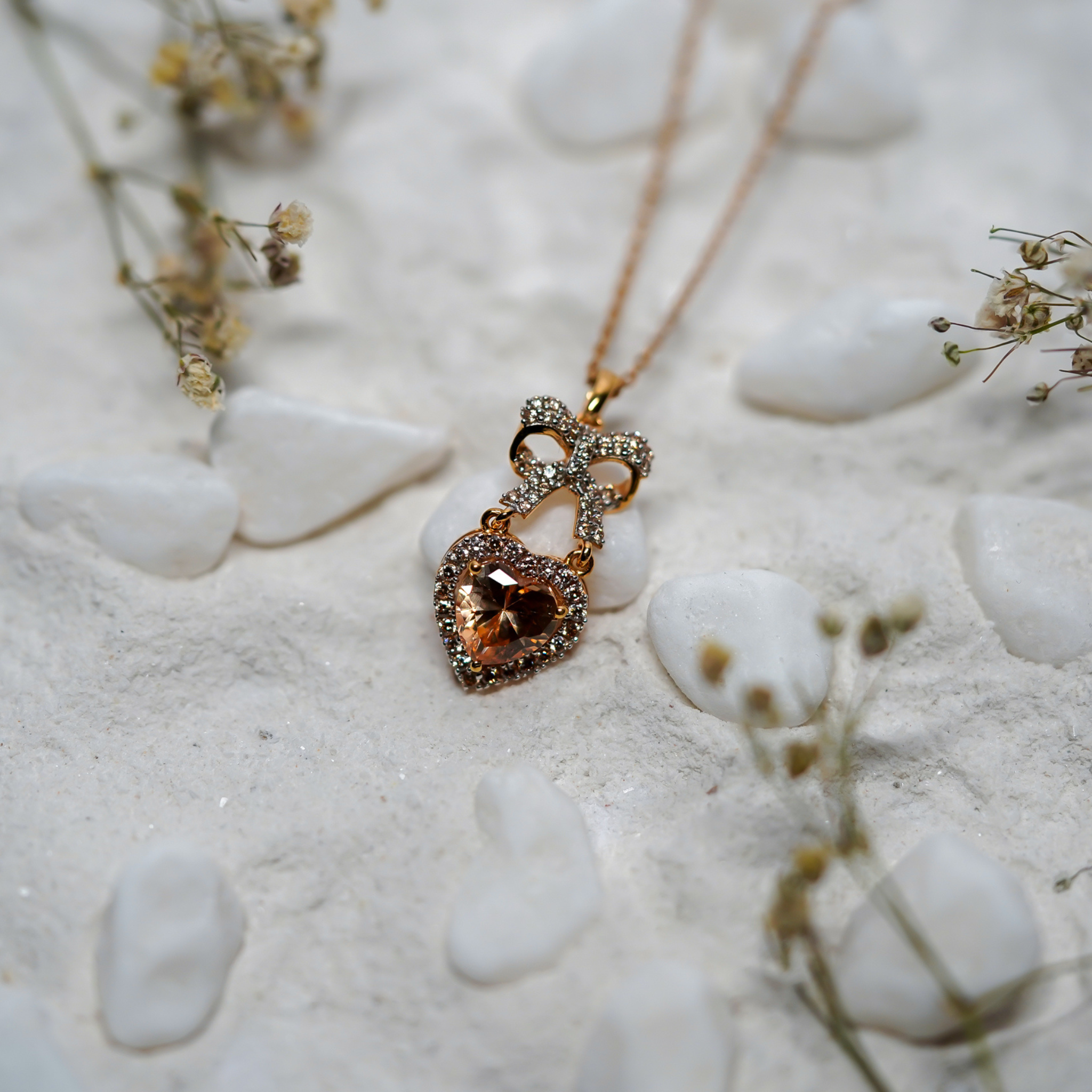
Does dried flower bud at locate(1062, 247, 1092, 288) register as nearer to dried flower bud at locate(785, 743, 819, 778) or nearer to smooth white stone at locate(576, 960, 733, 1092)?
dried flower bud at locate(785, 743, 819, 778)

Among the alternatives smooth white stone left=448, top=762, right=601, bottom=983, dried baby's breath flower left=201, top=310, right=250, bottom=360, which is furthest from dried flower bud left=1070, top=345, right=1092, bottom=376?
dried baby's breath flower left=201, top=310, right=250, bottom=360

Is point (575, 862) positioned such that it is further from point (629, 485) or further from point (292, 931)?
point (629, 485)

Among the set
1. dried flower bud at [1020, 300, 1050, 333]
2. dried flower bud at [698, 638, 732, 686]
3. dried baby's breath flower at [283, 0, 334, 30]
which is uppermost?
dried baby's breath flower at [283, 0, 334, 30]

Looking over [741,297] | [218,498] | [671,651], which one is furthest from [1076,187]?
[218,498]

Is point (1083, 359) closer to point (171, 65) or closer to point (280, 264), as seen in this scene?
point (280, 264)

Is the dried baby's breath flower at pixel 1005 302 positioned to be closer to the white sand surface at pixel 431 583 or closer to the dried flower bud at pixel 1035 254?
the dried flower bud at pixel 1035 254

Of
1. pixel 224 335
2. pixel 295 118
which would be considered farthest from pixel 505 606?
pixel 295 118
